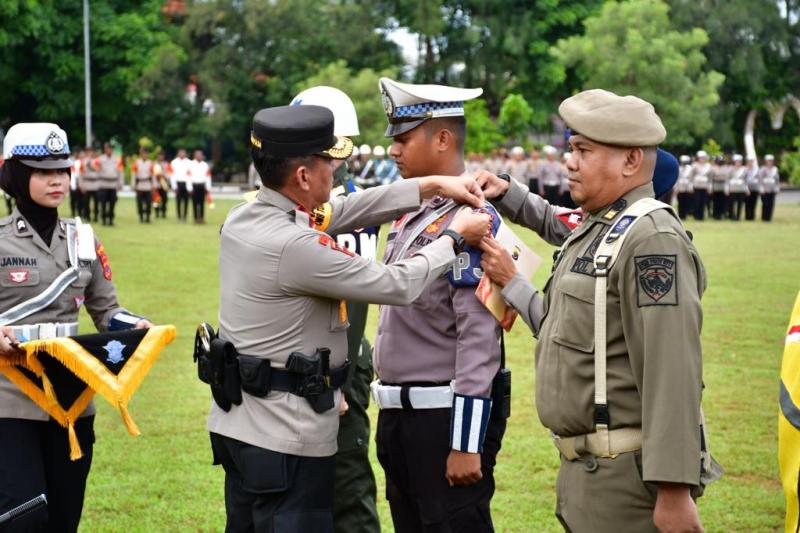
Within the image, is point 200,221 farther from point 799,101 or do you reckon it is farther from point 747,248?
point 799,101

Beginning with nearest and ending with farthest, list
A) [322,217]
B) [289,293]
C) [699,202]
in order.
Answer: [289,293] < [322,217] < [699,202]

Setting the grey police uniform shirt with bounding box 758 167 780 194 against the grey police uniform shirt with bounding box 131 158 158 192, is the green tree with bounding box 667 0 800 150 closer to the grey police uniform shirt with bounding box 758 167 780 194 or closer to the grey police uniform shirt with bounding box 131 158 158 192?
the grey police uniform shirt with bounding box 758 167 780 194

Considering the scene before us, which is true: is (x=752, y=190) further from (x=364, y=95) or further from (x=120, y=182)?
(x=120, y=182)

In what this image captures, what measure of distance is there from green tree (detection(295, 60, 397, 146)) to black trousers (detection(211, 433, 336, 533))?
39.8m

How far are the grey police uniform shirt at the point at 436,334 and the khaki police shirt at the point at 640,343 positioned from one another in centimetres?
50

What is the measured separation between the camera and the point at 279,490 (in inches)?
149

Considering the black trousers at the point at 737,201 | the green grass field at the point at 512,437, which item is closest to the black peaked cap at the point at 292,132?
the green grass field at the point at 512,437

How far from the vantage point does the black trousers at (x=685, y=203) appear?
35438 millimetres

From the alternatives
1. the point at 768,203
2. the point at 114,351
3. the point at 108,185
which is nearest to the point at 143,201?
the point at 108,185

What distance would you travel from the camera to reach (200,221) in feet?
97.6

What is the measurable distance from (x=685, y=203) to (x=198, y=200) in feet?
50.2

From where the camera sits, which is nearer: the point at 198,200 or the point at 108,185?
the point at 108,185

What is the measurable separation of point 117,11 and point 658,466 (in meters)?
57.1

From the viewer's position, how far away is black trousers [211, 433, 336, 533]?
3.77 meters
